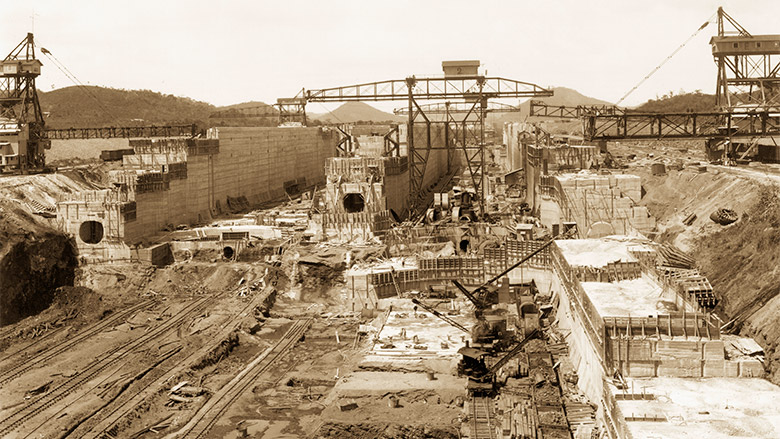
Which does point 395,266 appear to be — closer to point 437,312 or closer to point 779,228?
point 437,312

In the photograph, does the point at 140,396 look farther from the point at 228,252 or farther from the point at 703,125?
the point at 703,125

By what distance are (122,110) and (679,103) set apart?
78.5 metres

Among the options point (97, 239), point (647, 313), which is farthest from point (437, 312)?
point (97, 239)

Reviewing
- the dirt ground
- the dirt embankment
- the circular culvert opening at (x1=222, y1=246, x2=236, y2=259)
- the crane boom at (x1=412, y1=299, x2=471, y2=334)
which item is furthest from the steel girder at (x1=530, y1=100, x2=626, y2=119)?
the circular culvert opening at (x1=222, y1=246, x2=236, y2=259)

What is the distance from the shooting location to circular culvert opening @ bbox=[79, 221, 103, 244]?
53.0 meters

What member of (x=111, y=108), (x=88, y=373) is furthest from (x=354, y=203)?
(x=111, y=108)

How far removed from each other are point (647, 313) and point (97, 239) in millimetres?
36782

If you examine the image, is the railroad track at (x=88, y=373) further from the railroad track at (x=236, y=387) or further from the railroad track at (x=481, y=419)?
the railroad track at (x=481, y=419)

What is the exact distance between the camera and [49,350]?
1508 inches

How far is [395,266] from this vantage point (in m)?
46.4

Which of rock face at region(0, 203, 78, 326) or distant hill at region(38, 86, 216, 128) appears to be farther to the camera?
distant hill at region(38, 86, 216, 128)

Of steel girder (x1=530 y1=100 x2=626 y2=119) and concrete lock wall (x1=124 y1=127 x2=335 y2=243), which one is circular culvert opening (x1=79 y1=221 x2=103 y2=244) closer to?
concrete lock wall (x1=124 y1=127 x2=335 y2=243)

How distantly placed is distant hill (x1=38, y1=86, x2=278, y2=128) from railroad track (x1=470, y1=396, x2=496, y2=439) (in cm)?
8428

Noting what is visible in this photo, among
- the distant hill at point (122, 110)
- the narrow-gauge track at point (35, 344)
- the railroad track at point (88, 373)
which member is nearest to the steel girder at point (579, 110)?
the railroad track at point (88, 373)
